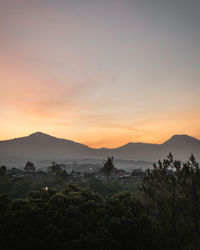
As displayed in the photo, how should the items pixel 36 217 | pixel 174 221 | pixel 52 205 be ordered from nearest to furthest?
pixel 174 221 < pixel 36 217 < pixel 52 205

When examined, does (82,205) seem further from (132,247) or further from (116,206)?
(132,247)

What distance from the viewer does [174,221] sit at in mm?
11680

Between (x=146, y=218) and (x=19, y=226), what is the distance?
8.31 metres

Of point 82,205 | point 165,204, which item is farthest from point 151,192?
point 82,205

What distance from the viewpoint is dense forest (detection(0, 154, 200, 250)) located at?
11.4m

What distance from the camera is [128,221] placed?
12.9 metres

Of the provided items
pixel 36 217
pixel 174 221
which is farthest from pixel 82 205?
pixel 174 221

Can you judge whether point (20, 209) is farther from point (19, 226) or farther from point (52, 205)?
point (52, 205)

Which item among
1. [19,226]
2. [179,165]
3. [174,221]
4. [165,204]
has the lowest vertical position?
[19,226]

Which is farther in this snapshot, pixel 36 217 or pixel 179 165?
pixel 36 217

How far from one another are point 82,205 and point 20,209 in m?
4.28

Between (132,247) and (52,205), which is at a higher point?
(52,205)

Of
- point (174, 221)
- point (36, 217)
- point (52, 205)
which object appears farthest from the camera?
point (52, 205)

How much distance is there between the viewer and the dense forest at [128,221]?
11445 millimetres
